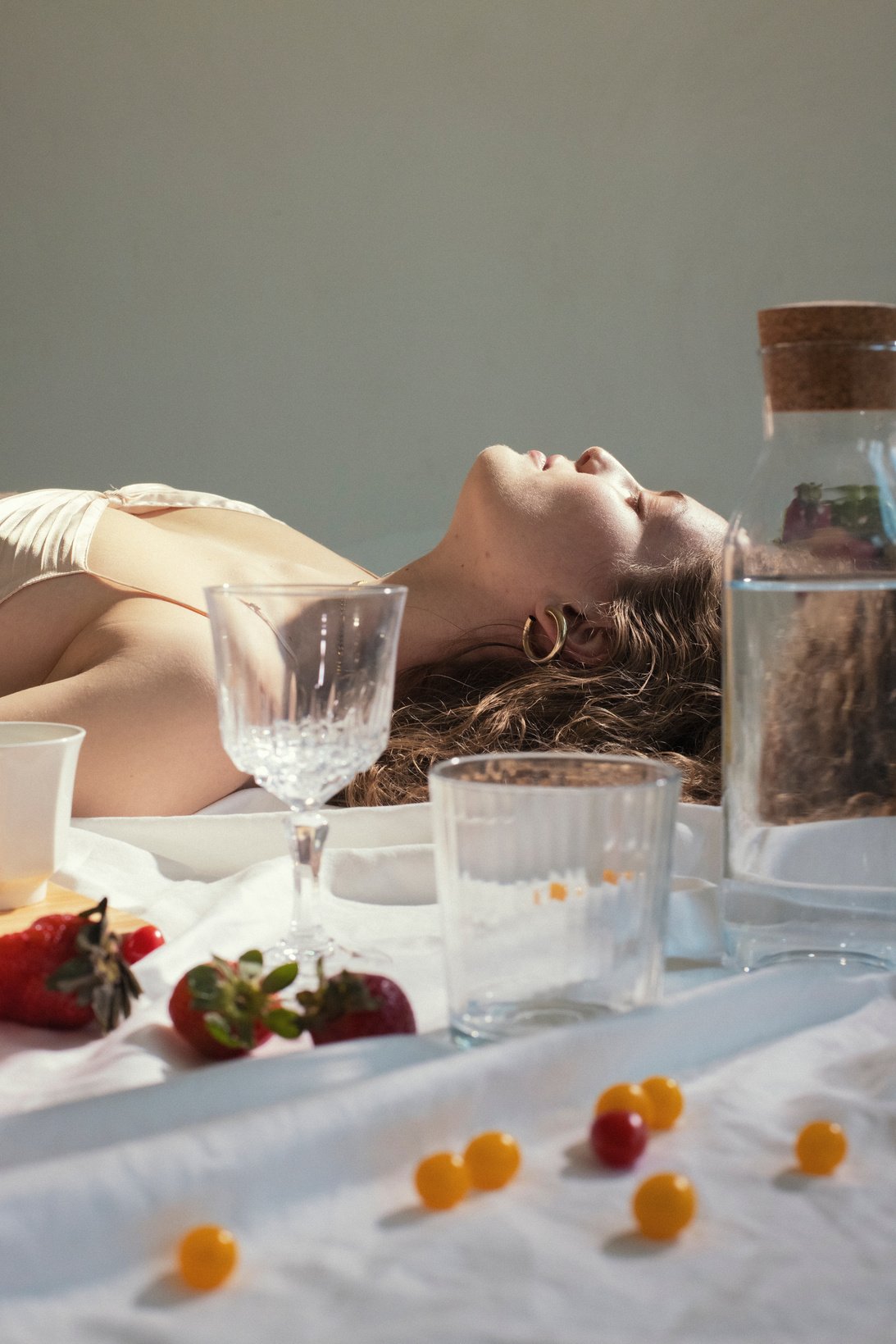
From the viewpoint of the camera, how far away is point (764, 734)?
2.48ft

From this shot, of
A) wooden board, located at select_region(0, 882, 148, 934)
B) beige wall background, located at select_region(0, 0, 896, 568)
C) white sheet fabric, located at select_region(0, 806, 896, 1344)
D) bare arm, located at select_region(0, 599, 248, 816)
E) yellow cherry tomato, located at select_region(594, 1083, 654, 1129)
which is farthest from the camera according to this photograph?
beige wall background, located at select_region(0, 0, 896, 568)

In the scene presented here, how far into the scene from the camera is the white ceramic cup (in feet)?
2.87

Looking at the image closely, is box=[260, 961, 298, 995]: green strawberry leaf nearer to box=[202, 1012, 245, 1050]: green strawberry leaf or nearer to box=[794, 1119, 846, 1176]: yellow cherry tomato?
box=[202, 1012, 245, 1050]: green strawberry leaf

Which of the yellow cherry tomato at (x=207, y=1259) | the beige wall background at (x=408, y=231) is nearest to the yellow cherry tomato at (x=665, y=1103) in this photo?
the yellow cherry tomato at (x=207, y=1259)

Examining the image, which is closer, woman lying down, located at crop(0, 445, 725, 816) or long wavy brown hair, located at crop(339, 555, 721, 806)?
woman lying down, located at crop(0, 445, 725, 816)

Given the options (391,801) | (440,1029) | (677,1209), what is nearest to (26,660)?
(391,801)

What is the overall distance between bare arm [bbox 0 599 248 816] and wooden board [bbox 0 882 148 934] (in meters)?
0.35

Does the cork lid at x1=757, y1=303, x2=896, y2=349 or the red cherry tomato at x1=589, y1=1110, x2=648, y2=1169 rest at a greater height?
the cork lid at x1=757, y1=303, x2=896, y2=349

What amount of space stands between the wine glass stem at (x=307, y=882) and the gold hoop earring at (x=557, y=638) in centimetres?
98

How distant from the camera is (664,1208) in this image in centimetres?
48

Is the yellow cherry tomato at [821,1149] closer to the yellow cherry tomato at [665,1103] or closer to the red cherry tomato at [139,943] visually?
the yellow cherry tomato at [665,1103]

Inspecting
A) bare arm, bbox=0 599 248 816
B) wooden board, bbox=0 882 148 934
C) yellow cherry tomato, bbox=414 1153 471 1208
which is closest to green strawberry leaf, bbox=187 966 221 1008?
yellow cherry tomato, bbox=414 1153 471 1208

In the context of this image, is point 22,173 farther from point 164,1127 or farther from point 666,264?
point 164,1127

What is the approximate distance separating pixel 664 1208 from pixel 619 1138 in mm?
53
